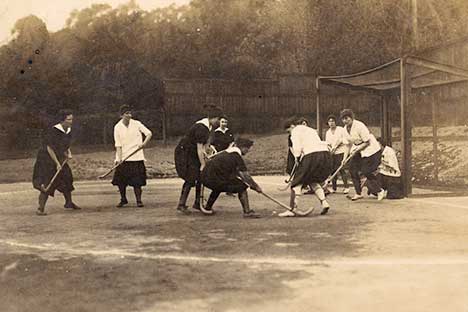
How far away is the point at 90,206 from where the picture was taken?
11.8m

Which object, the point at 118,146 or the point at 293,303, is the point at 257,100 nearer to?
the point at 118,146

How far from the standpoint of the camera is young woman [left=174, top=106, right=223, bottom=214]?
1001 cm

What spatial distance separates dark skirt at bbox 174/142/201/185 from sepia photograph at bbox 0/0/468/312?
34 mm

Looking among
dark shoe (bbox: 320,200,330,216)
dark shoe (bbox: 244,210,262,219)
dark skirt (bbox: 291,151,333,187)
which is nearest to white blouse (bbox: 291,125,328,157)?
dark skirt (bbox: 291,151,333,187)

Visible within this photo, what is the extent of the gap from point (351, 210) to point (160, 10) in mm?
29978

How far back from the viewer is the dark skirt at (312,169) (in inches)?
377

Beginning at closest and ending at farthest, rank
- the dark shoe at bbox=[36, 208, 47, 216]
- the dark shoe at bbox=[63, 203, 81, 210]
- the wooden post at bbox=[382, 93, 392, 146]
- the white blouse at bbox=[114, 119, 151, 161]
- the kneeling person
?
the kneeling person, the dark shoe at bbox=[36, 208, 47, 216], the dark shoe at bbox=[63, 203, 81, 210], the white blouse at bbox=[114, 119, 151, 161], the wooden post at bbox=[382, 93, 392, 146]

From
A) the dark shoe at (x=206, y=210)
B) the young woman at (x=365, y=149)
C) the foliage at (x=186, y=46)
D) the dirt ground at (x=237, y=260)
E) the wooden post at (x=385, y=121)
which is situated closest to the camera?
the dirt ground at (x=237, y=260)

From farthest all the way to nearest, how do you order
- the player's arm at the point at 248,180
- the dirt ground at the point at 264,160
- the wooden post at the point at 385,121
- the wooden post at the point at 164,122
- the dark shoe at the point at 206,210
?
1. the wooden post at the point at 164,122
2. the dirt ground at the point at 264,160
3. the wooden post at the point at 385,121
4. the dark shoe at the point at 206,210
5. the player's arm at the point at 248,180

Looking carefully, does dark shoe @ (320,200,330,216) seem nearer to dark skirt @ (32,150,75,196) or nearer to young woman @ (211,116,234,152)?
young woman @ (211,116,234,152)

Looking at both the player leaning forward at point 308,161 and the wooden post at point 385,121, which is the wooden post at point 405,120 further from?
the wooden post at point 385,121

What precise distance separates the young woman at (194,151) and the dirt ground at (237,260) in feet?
2.23

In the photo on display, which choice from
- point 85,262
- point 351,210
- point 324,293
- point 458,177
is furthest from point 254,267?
point 458,177

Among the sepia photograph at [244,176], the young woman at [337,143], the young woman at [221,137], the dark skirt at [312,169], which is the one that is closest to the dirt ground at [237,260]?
the sepia photograph at [244,176]
